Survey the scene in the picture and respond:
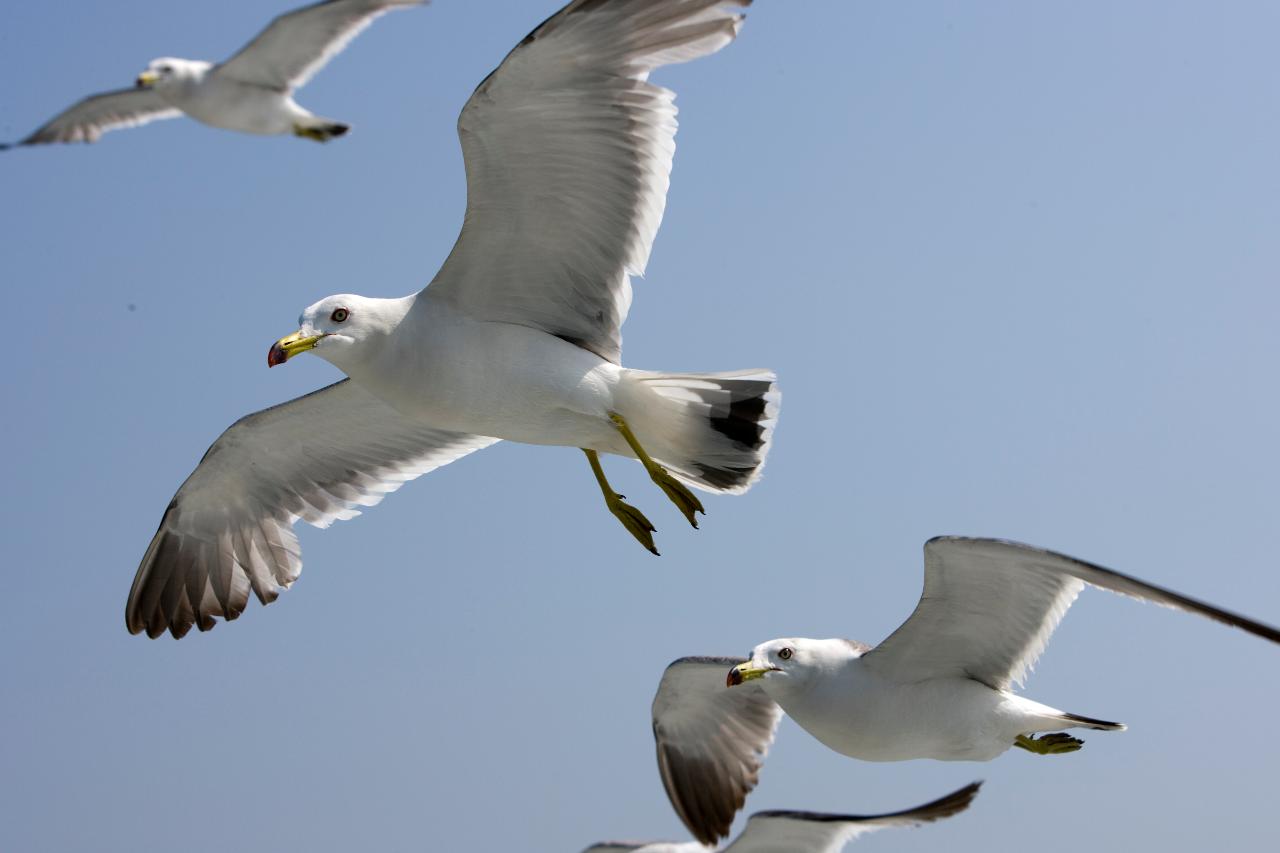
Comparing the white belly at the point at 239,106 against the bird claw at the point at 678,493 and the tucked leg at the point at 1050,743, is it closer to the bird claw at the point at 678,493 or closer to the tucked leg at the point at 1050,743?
the bird claw at the point at 678,493

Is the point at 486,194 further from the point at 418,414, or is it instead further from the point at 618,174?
the point at 418,414

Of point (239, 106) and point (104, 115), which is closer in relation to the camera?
point (239, 106)

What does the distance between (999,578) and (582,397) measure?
2.34 meters

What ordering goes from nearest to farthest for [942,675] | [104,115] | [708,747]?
[942,675]
[708,747]
[104,115]

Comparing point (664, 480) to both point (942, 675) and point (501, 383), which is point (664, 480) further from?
point (942, 675)

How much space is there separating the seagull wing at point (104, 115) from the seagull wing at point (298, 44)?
6.52 feet

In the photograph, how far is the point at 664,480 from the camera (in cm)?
707

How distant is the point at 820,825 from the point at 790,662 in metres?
0.91

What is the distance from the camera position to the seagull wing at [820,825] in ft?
25.1

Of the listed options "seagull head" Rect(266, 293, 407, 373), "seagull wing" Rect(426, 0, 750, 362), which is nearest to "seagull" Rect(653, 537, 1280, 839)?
"seagull wing" Rect(426, 0, 750, 362)

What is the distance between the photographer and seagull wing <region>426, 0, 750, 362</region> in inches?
236

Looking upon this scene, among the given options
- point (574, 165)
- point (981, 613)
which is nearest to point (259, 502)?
point (574, 165)

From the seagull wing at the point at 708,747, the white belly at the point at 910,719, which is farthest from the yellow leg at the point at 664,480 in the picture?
the seagull wing at the point at 708,747

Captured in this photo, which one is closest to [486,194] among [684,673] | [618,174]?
[618,174]
